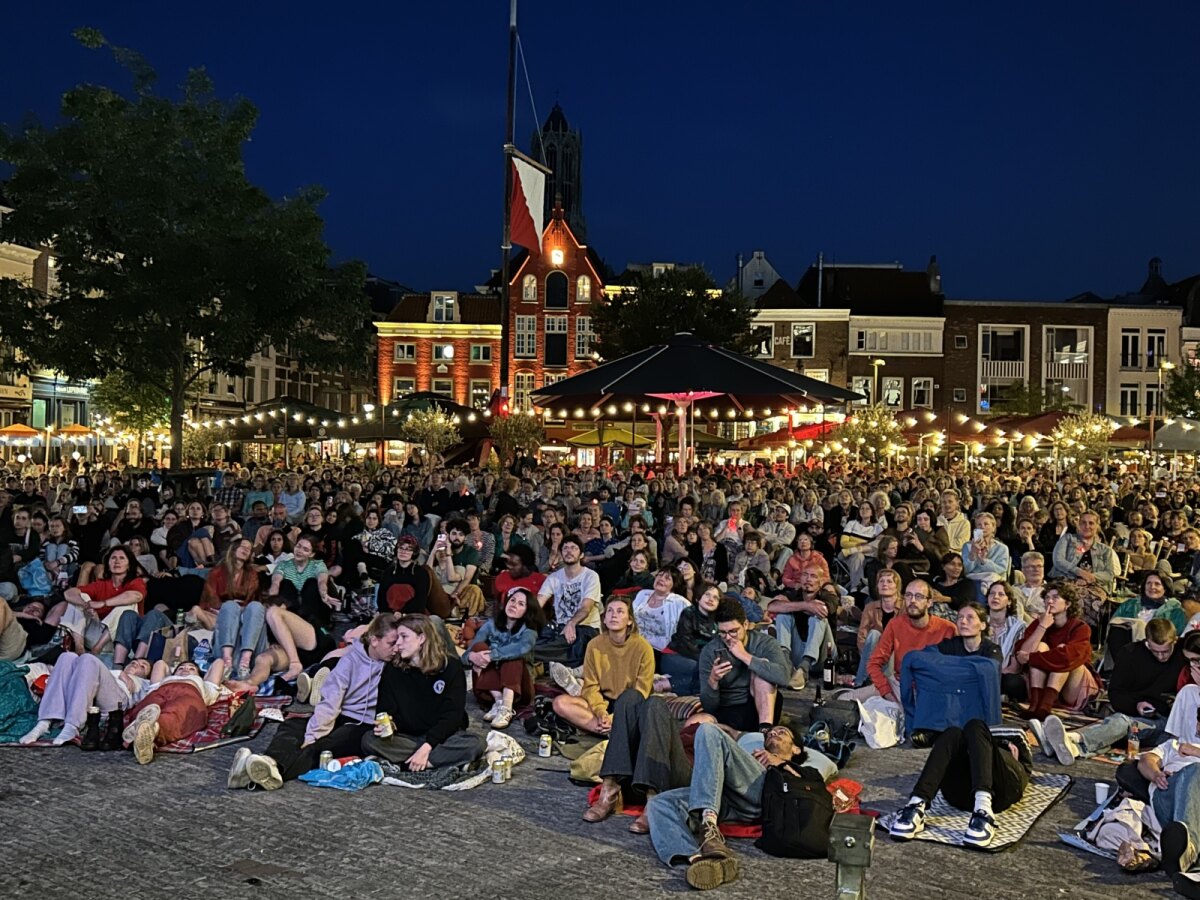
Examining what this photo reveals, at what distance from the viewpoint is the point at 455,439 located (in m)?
37.4

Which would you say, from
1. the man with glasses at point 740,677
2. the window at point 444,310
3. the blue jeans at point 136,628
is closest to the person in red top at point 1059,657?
the man with glasses at point 740,677

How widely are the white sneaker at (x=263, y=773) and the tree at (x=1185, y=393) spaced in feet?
145

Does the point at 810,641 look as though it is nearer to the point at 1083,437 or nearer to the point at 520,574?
the point at 520,574

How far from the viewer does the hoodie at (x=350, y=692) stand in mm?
7535

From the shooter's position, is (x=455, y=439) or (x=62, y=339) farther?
(x=455, y=439)

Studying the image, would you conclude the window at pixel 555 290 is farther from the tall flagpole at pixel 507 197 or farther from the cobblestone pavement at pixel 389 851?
the cobblestone pavement at pixel 389 851

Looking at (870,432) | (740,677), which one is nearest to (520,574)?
(740,677)

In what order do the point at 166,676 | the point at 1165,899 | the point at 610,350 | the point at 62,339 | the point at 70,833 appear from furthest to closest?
the point at 610,350, the point at 62,339, the point at 166,676, the point at 70,833, the point at 1165,899

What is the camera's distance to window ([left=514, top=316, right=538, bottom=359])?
5403cm

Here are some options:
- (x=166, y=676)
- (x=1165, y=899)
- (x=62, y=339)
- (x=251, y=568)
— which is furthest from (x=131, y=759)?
(x=62, y=339)

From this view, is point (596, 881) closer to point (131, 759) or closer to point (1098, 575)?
point (131, 759)

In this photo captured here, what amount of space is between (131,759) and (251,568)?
294 cm

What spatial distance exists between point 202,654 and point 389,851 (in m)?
4.30

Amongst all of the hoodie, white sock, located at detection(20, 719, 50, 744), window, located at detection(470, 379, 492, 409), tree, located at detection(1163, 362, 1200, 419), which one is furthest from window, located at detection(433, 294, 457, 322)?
the hoodie
